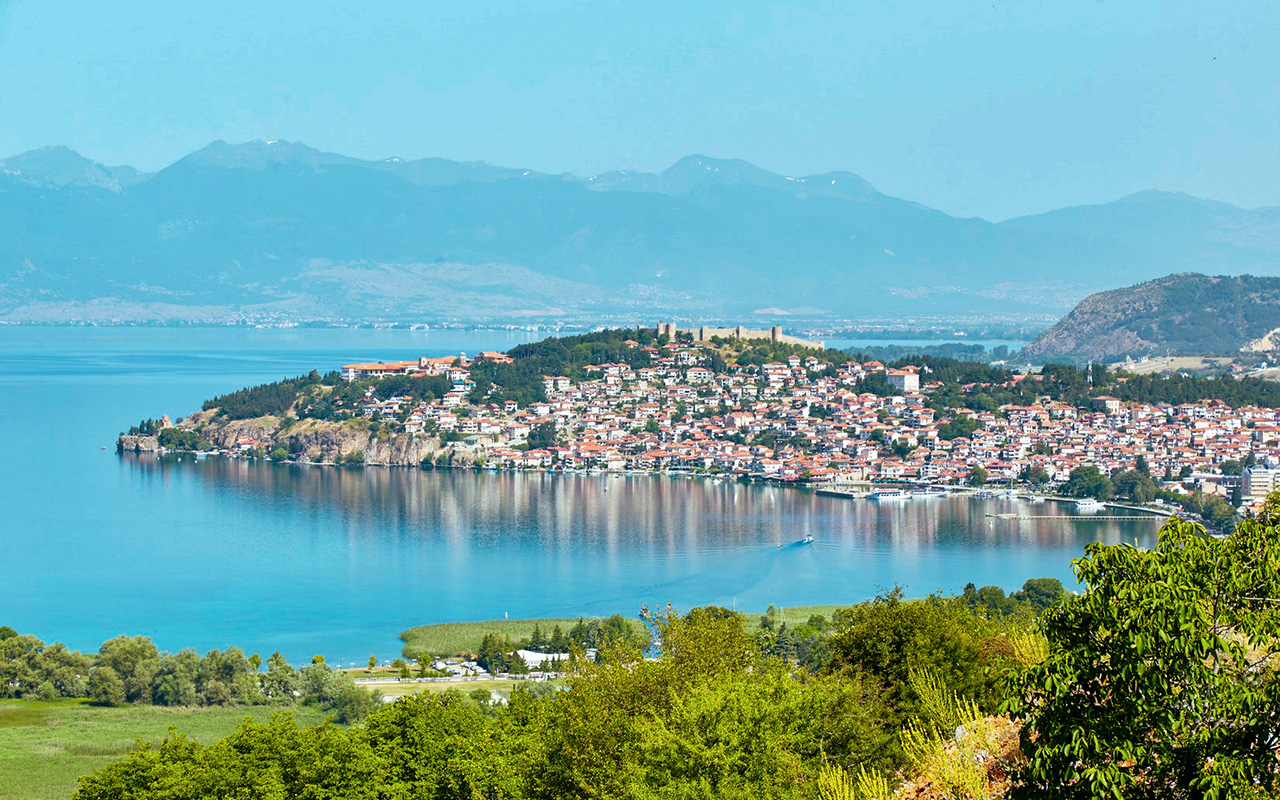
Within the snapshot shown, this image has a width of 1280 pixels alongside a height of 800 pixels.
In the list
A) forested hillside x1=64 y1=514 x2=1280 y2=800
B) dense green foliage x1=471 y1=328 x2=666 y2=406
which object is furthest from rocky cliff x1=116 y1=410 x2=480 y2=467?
forested hillside x1=64 y1=514 x2=1280 y2=800

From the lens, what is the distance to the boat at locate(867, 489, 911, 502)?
104 feet

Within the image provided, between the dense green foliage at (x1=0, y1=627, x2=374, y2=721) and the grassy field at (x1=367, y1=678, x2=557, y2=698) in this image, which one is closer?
the grassy field at (x1=367, y1=678, x2=557, y2=698)

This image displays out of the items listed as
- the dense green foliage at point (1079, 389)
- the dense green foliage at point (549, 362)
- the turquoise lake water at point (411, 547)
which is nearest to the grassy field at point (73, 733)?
the turquoise lake water at point (411, 547)

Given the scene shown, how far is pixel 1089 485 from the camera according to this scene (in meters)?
31.8

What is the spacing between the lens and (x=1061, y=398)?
41.3m

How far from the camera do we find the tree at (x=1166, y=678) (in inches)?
138

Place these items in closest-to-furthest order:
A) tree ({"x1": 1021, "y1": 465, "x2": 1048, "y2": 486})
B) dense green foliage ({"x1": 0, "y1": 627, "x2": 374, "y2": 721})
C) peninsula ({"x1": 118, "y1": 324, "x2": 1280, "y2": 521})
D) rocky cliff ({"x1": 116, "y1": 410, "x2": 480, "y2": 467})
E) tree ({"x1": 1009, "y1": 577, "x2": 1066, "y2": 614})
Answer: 1. dense green foliage ({"x1": 0, "y1": 627, "x2": 374, "y2": 721})
2. tree ({"x1": 1009, "y1": 577, "x2": 1066, "y2": 614})
3. tree ({"x1": 1021, "y1": 465, "x2": 1048, "y2": 486})
4. peninsula ({"x1": 118, "y1": 324, "x2": 1280, "y2": 521})
5. rocky cliff ({"x1": 116, "y1": 410, "x2": 480, "y2": 467})

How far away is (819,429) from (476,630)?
20.5 metres

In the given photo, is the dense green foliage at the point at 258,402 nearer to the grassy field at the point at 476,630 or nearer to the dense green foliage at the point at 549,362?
the dense green foliage at the point at 549,362

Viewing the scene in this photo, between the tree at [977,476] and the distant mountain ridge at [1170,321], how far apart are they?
136 ft

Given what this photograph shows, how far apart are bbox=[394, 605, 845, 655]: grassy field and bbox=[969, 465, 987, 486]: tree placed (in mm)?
13980

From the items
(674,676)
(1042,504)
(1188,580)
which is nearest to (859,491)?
(1042,504)

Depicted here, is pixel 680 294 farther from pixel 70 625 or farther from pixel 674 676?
pixel 674 676

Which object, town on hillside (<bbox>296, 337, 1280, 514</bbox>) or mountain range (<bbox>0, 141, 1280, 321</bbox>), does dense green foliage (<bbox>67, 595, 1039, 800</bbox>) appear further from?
mountain range (<bbox>0, 141, 1280, 321</bbox>)
